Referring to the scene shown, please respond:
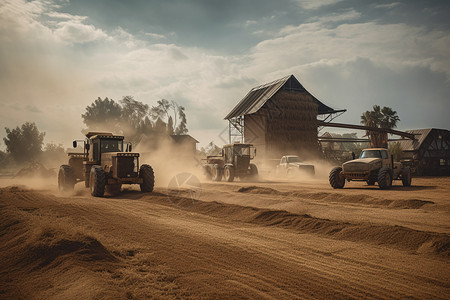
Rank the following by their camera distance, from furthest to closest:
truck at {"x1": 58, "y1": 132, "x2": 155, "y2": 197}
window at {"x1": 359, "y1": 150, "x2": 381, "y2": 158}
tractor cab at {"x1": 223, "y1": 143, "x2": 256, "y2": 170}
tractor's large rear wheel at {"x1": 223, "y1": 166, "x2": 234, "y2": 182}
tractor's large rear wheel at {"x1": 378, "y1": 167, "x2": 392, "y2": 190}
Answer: tractor cab at {"x1": 223, "y1": 143, "x2": 256, "y2": 170}, tractor's large rear wheel at {"x1": 223, "y1": 166, "x2": 234, "y2": 182}, window at {"x1": 359, "y1": 150, "x2": 381, "y2": 158}, tractor's large rear wheel at {"x1": 378, "y1": 167, "x2": 392, "y2": 190}, truck at {"x1": 58, "y1": 132, "x2": 155, "y2": 197}

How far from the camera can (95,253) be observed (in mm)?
5324

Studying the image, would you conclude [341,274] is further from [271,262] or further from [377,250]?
[377,250]

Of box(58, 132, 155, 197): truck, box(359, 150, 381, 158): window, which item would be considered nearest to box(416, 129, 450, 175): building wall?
box(359, 150, 381, 158): window

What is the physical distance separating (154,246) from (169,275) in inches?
62.0

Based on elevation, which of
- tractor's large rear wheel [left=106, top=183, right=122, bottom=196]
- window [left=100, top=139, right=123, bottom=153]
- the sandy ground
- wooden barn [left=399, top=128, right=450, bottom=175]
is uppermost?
wooden barn [left=399, top=128, right=450, bottom=175]

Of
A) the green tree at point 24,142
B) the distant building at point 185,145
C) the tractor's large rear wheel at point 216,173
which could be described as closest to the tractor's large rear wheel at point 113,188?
the tractor's large rear wheel at point 216,173

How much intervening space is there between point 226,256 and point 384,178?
12697 mm


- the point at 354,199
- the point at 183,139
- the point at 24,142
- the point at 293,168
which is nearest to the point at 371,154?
the point at 354,199

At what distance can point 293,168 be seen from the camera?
26.8 m

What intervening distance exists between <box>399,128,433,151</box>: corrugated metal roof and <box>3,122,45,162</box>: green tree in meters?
73.0

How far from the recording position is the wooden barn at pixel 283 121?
37812mm

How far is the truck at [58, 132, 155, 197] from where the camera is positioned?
14.6m

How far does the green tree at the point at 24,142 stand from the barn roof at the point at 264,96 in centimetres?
Result: 5249

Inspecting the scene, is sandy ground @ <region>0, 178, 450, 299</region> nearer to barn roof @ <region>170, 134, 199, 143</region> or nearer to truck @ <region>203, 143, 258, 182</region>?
truck @ <region>203, 143, 258, 182</region>
